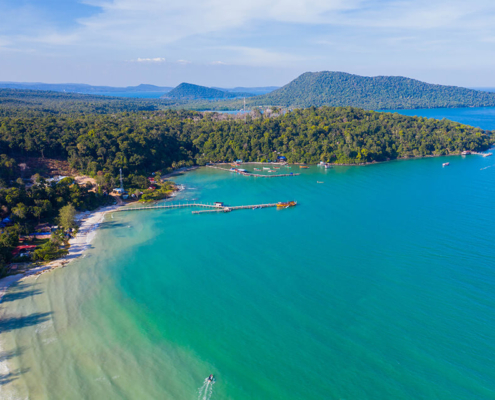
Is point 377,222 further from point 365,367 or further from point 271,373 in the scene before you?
point 271,373

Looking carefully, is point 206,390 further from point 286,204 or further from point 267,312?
point 286,204

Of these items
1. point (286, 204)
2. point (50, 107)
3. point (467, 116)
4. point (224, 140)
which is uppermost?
point (467, 116)

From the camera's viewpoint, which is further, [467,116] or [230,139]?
[467,116]

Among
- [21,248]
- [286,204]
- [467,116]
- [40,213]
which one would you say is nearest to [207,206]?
[286,204]

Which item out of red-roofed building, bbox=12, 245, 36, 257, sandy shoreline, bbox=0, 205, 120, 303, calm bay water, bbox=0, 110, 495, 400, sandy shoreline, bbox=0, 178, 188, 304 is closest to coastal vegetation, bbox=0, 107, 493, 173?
sandy shoreline, bbox=0, 178, 188, 304

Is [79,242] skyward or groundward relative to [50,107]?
groundward

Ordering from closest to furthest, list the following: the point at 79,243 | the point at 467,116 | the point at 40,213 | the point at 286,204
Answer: the point at 79,243
the point at 40,213
the point at 286,204
the point at 467,116

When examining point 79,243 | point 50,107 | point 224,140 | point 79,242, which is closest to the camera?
point 79,243

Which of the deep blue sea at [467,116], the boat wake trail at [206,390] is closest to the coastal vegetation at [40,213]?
the boat wake trail at [206,390]

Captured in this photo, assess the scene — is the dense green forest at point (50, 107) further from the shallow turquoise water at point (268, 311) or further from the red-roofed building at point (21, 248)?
the shallow turquoise water at point (268, 311)
